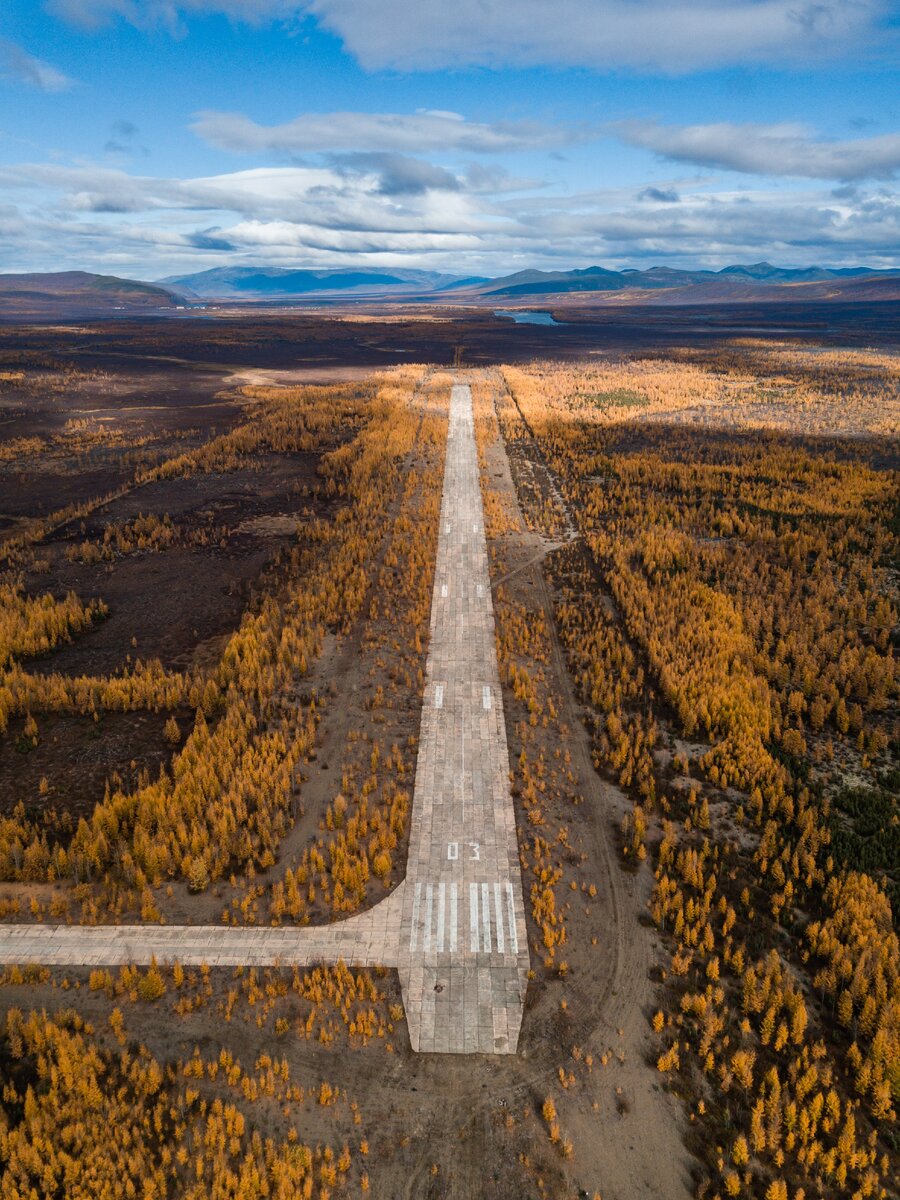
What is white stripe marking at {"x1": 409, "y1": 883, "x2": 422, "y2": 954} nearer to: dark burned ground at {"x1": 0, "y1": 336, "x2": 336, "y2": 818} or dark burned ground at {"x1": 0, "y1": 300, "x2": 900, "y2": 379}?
dark burned ground at {"x1": 0, "y1": 336, "x2": 336, "y2": 818}

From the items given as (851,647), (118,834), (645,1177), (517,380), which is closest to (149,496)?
(118,834)

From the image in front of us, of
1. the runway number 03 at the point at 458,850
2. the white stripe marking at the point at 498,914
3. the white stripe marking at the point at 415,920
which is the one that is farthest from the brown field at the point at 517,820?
the runway number 03 at the point at 458,850

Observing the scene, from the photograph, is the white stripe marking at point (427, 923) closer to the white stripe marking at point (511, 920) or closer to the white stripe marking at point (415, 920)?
the white stripe marking at point (415, 920)

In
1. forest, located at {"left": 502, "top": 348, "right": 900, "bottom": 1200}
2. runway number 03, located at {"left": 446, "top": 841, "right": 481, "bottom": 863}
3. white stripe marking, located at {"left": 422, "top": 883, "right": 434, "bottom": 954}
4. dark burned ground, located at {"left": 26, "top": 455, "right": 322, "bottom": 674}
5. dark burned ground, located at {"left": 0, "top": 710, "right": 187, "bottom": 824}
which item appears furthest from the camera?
dark burned ground, located at {"left": 26, "top": 455, "right": 322, "bottom": 674}

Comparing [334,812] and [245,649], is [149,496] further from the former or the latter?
[334,812]

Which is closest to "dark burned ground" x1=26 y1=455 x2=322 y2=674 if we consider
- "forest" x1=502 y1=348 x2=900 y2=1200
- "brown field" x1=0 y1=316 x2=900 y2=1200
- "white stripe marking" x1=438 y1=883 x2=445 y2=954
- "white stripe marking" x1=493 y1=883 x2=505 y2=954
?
"brown field" x1=0 y1=316 x2=900 y2=1200
